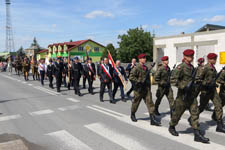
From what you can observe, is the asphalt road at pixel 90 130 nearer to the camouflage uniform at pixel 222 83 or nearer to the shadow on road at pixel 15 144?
the shadow on road at pixel 15 144

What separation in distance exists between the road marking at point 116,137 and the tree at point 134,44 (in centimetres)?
5073

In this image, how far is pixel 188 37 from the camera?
18.0m

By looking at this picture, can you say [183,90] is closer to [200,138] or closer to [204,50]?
[200,138]

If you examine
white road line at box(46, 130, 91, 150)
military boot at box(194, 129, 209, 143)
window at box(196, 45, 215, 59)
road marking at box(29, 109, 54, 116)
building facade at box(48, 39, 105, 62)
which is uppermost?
building facade at box(48, 39, 105, 62)

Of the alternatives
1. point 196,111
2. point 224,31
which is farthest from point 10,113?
point 224,31

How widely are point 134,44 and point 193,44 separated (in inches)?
1491

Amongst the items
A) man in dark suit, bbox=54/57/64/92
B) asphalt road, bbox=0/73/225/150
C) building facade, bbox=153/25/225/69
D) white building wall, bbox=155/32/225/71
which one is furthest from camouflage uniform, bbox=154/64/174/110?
white building wall, bbox=155/32/225/71

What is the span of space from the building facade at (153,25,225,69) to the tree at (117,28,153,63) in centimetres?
3453

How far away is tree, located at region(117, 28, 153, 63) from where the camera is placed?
55.2m

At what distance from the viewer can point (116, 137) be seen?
4.43 metres

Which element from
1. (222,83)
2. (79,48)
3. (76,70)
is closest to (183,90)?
(222,83)

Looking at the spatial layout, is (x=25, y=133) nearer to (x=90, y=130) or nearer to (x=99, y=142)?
(x=90, y=130)

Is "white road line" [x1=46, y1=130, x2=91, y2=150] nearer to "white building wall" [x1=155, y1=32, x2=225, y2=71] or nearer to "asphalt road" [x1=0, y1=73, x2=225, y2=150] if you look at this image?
"asphalt road" [x1=0, y1=73, x2=225, y2=150]

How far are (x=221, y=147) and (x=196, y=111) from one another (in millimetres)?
Result: 780
